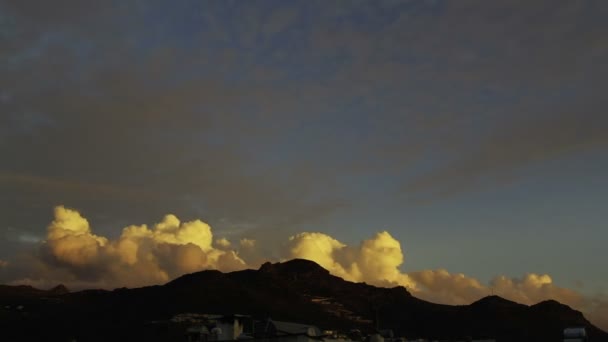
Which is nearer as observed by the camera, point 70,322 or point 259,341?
point 259,341

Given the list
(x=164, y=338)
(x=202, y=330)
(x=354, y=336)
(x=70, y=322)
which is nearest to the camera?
(x=202, y=330)

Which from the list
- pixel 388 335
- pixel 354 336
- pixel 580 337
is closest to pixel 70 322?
pixel 354 336

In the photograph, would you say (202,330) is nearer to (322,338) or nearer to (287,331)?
(287,331)

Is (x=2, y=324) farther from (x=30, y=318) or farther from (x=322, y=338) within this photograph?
(x=322, y=338)

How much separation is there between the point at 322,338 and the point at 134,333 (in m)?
118

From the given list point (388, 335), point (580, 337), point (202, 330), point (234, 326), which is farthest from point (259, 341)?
point (580, 337)

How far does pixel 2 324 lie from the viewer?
186m

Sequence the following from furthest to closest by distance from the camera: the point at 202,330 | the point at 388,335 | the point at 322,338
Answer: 1. the point at 388,335
2. the point at 202,330
3. the point at 322,338

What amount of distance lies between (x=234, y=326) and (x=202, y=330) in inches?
377

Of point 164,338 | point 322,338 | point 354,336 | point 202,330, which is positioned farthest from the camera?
point 164,338

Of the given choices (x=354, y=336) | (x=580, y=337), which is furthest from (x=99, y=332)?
(x=580, y=337)

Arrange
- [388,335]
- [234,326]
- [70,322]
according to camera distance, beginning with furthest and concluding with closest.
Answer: [70,322], [388,335], [234,326]

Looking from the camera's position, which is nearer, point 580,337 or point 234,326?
point 234,326

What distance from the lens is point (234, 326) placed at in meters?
94.9
